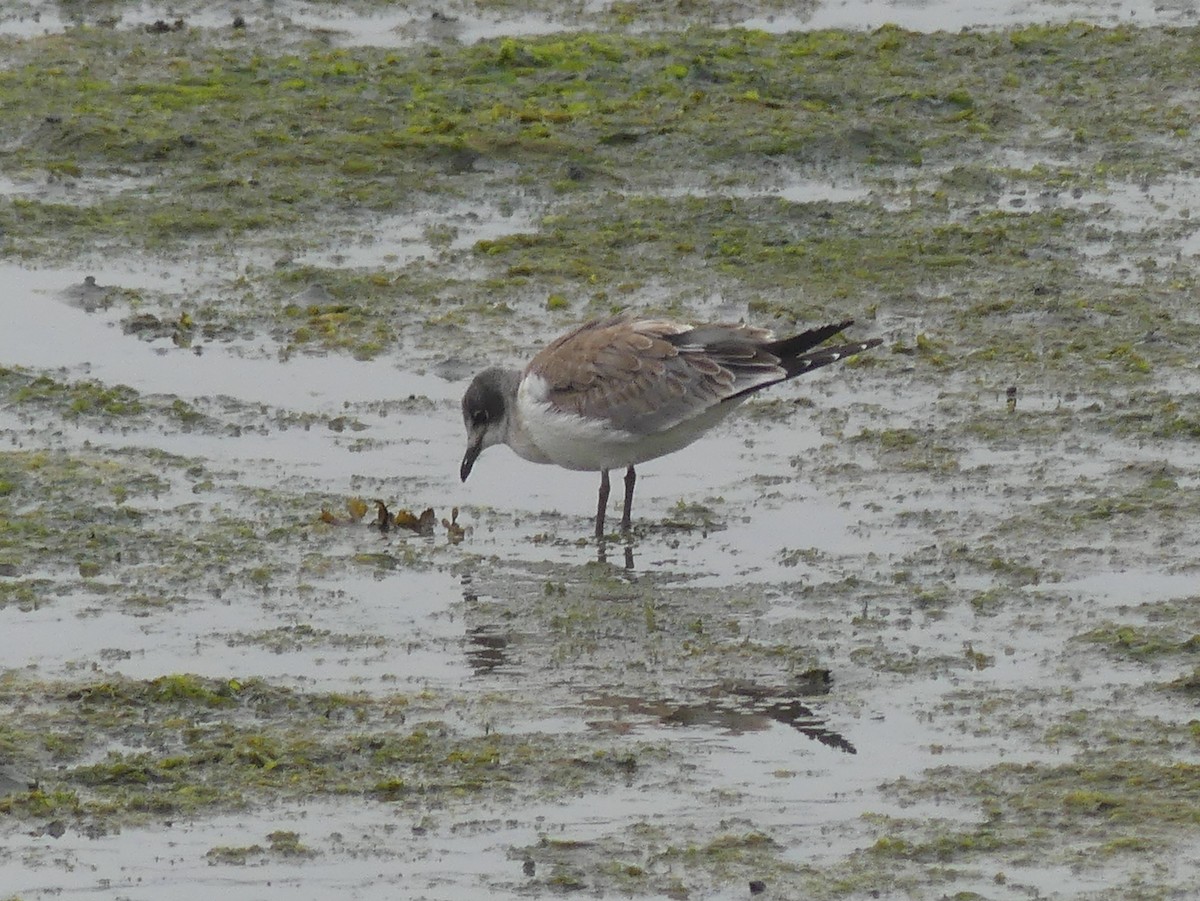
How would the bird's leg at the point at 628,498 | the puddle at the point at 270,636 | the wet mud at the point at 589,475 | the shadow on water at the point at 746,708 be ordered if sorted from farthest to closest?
1. the bird's leg at the point at 628,498
2. the puddle at the point at 270,636
3. the shadow on water at the point at 746,708
4. the wet mud at the point at 589,475

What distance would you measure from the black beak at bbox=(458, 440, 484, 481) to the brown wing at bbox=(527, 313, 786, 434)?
389 millimetres

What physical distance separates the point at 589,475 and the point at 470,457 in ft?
3.12

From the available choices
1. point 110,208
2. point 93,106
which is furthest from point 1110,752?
point 93,106

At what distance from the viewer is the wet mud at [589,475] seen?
6.84 metres

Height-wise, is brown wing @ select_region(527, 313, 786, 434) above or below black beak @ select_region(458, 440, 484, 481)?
above

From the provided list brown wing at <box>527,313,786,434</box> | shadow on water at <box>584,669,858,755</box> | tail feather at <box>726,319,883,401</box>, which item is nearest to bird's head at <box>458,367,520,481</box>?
brown wing at <box>527,313,786,434</box>

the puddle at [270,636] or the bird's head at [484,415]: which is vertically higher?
the bird's head at [484,415]

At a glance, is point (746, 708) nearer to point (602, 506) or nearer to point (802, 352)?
point (602, 506)

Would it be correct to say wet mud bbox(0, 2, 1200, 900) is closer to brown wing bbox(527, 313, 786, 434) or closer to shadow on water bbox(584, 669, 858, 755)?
shadow on water bbox(584, 669, 858, 755)

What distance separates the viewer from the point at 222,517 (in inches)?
381

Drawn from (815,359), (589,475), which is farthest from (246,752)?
(589,475)

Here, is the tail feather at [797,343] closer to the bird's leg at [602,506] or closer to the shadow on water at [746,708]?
the bird's leg at [602,506]

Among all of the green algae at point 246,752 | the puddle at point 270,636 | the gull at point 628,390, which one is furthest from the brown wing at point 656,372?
the green algae at point 246,752

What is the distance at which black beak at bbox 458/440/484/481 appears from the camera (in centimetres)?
1017
